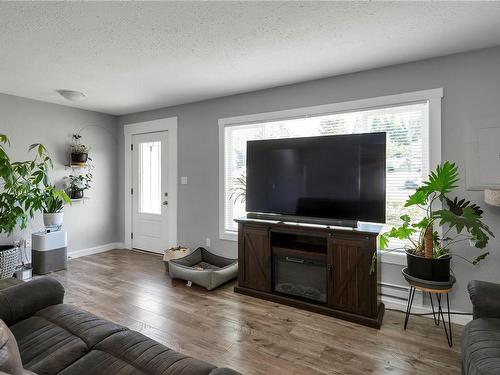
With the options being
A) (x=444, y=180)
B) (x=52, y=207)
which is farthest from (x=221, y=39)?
(x=52, y=207)

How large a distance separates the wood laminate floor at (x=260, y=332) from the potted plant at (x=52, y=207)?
3.29 feet

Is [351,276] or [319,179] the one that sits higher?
[319,179]

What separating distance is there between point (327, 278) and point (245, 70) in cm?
226

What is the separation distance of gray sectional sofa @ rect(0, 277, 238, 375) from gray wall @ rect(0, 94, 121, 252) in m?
2.90

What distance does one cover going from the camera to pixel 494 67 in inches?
95.0

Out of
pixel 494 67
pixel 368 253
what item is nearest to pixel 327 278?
pixel 368 253

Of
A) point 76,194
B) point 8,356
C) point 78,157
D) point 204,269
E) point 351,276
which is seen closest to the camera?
point 8,356

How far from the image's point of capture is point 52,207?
3.95 m

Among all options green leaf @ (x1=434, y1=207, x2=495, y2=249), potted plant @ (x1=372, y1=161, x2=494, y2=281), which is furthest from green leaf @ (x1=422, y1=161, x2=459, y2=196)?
green leaf @ (x1=434, y1=207, x2=495, y2=249)

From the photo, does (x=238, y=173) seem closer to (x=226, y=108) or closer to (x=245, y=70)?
(x=226, y=108)

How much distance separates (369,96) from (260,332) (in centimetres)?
251

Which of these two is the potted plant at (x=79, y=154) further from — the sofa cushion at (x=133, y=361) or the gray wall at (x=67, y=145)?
the sofa cushion at (x=133, y=361)

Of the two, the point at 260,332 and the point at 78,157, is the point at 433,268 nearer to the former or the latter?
the point at 260,332

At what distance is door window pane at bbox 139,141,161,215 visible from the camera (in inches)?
185
